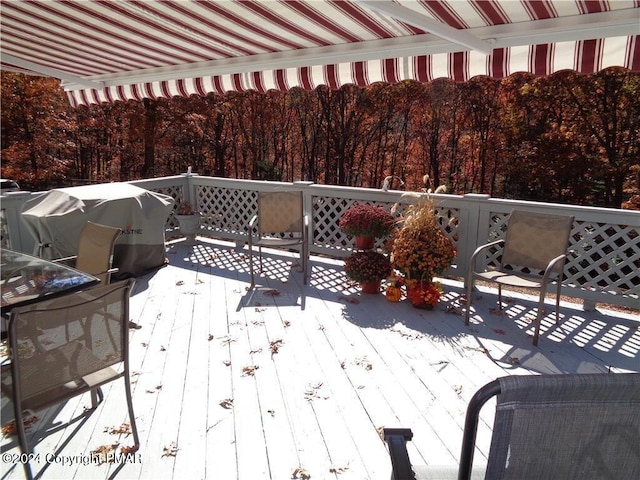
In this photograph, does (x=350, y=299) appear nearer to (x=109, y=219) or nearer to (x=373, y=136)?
(x=109, y=219)

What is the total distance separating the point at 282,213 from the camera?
534 centimetres

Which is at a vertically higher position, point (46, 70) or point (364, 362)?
point (46, 70)

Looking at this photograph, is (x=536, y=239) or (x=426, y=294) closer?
(x=536, y=239)

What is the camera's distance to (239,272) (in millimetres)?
5523

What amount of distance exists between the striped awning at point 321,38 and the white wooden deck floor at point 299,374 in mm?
2138

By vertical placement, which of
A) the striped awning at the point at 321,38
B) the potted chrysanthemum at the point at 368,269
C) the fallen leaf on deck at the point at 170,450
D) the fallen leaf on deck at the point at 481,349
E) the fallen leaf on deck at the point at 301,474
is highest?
the striped awning at the point at 321,38

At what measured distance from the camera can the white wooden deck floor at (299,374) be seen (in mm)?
2277

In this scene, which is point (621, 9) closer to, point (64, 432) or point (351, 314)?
point (351, 314)

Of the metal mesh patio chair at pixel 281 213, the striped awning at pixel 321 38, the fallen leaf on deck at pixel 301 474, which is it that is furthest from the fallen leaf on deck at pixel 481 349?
the metal mesh patio chair at pixel 281 213

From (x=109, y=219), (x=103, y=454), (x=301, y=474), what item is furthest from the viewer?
(x=109, y=219)

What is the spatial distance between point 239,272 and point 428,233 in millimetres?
2482

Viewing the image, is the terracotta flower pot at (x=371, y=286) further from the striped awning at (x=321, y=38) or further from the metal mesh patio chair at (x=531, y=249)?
the striped awning at (x=321, y=38)

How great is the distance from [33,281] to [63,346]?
1059mm

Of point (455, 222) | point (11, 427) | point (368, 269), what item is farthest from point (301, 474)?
point (455, 222)
